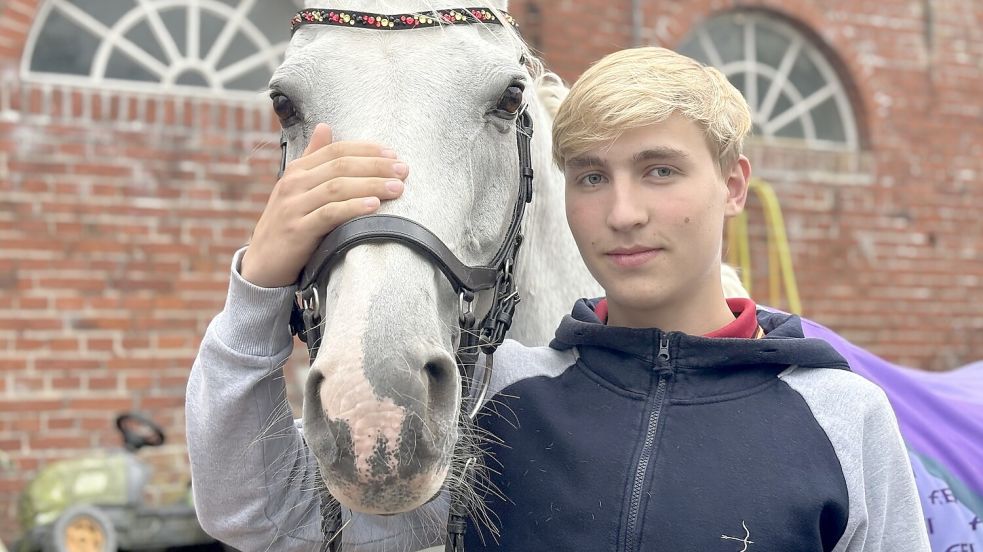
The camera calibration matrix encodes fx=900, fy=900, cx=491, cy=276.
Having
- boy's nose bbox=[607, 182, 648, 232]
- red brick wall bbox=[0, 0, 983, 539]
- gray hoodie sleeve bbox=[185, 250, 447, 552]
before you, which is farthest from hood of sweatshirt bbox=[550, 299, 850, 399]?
red brick wall bbox=[0, 0, 983, 539]

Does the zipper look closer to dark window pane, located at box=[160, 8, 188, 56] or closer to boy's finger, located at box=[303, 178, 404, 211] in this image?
boy's finger, located at box=[303, 178, 404, 211]

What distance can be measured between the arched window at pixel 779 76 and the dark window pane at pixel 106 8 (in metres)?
2.95

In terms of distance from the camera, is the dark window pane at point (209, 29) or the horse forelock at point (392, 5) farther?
the dark window pane at point (209, 29)

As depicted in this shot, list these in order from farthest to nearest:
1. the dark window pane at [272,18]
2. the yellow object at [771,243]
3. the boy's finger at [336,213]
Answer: the yellow object at [771,243] < the dark window pane at [272,18] < the boy's finger at [336,213]

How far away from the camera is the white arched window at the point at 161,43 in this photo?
3.93m

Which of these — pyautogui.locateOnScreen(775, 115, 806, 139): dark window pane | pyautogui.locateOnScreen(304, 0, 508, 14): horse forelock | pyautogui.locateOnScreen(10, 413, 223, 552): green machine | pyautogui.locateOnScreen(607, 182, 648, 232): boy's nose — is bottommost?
pyautogui.locateOnScreen(10, 413, 223, 552): green machine

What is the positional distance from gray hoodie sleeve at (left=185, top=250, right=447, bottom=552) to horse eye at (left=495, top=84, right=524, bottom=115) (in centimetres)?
44

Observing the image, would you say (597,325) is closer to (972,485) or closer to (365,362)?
(365,362)

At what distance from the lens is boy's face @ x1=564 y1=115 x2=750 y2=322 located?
128cm

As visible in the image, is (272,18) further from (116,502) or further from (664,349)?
(664,349)

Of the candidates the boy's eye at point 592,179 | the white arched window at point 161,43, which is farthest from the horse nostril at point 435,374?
the white arched window at point 161,43

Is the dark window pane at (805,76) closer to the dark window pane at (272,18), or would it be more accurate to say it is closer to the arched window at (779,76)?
the arched window at (779,76)

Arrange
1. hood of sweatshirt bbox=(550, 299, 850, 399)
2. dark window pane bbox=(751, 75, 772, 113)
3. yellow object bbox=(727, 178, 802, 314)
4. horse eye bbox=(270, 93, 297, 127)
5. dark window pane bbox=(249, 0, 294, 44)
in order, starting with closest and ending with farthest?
1. hood of sweatshirt bbox=(550, 299, 850, 399)
2. horse eye bbox=(270, 93, 297, 127)
3. dark window pane bbox=(249, 0, 294, 44)
4. yellow object bbox=(727, 178, 802, 314)
5. dark window pane bbox=(751, 75, 772, 113)

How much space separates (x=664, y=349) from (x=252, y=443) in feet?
1.95
